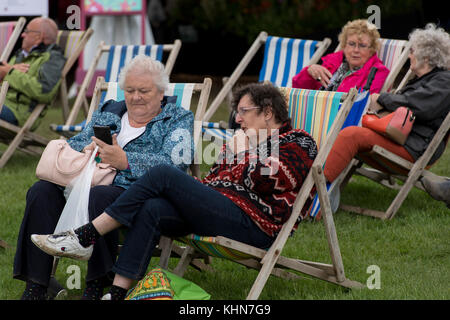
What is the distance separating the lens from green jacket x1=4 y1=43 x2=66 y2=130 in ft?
20.2

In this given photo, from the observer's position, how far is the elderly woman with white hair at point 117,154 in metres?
3.32

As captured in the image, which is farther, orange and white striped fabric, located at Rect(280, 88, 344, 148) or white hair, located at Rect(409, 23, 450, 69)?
white hair, located at Rect(409, 23, 450, 69)

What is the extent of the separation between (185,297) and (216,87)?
8.12m

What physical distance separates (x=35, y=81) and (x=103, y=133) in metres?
2.91

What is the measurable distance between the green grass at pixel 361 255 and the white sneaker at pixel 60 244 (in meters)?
0.45

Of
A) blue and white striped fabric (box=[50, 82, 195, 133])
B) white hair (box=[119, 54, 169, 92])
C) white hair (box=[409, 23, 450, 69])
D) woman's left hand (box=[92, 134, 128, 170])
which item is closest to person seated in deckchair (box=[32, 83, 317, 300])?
woman's left hand (box=[92, 134, 128, 170])

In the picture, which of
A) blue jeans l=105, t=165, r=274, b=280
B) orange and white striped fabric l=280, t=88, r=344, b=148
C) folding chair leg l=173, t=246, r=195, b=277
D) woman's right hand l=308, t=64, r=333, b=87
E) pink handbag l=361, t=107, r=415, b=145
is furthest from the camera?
woman's right hand l=308, t=64, r=333, b=87

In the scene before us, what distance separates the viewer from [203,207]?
3.16 meters

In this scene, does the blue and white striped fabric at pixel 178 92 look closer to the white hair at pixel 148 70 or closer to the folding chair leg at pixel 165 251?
the white hair at pixel 148 70

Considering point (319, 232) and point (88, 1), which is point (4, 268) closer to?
point (319, 232)

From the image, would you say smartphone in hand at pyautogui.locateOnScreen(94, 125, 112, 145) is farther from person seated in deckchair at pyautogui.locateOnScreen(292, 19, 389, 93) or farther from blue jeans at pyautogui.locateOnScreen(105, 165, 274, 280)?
person seated in deckchair at pyautogui.locateOnScreen(292, 19, 389, 93)

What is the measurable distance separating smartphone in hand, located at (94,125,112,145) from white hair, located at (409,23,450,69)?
2.18 m
